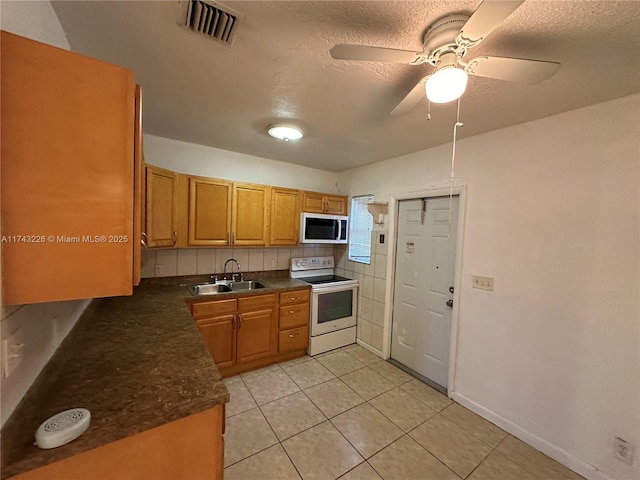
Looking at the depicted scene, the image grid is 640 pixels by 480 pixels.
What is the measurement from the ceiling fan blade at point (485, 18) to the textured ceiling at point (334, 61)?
7.6 inches

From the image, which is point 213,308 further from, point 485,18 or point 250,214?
point 485,18

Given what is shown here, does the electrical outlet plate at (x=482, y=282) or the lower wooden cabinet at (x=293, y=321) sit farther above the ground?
the electrical outlet plate at (x=482, y=282)

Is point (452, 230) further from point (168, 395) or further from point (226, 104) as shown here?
point (168, 395)

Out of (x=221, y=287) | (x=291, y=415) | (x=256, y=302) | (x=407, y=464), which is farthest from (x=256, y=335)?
(x=407, y=464)

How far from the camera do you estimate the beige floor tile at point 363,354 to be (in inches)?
119

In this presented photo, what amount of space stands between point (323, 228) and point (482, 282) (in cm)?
189

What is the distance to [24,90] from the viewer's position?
68 cm

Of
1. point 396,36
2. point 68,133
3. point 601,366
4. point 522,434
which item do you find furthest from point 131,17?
point 522,434

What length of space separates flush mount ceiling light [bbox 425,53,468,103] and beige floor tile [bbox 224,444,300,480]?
90.6 inches

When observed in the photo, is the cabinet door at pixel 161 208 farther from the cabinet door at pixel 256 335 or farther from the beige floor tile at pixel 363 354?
the beige floor tile at pixel 363 354

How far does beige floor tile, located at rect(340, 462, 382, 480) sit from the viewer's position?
5.17 feet

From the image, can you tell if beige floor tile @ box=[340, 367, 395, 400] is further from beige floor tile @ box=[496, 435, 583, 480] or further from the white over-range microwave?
the white over-range microwave

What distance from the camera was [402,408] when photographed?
2.22 metres

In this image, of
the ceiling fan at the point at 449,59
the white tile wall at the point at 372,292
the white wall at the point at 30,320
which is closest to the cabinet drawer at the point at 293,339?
the white tile wall at the point at 372,292
